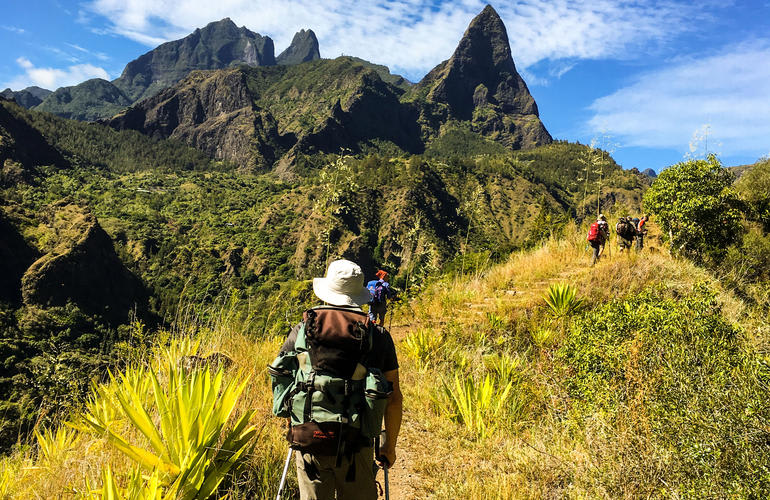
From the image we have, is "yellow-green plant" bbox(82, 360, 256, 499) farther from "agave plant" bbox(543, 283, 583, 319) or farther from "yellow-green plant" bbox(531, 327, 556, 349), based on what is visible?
"agave plant" bbox(543, 283, 583, 319)

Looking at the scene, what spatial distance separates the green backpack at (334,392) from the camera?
1837mm

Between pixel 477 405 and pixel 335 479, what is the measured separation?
229cm

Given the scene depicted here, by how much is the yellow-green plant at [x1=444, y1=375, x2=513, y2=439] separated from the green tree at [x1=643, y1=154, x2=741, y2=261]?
7.92m

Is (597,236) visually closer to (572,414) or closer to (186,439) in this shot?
(572,414)

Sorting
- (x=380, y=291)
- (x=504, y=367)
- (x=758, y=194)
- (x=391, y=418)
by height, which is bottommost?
(x=504, y=367)

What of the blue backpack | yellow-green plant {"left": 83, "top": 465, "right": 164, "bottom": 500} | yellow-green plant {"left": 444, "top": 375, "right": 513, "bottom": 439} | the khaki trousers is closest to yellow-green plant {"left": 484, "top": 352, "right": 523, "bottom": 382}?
yellow-green plant {"left": 444, "top": 375, "right": 513, "bottom": 439}

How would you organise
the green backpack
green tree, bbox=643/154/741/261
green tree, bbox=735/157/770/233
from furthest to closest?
green tree, bbox=735/157/770/233
green tree, bbox=643/154/741/261
the green backpack

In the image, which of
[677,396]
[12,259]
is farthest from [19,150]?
[677,396]

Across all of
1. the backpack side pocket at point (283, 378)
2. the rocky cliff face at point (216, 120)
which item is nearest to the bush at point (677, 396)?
the backpack side pocket at point (283, 378)

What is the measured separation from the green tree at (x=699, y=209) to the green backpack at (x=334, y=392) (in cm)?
1013

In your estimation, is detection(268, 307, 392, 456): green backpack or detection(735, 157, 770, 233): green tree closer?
detection(268, 307, 392, 456): green backpack

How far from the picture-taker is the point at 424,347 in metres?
5.63

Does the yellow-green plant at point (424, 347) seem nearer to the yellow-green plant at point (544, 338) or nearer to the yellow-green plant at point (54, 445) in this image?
the yellow-green plant at point (544, 338)

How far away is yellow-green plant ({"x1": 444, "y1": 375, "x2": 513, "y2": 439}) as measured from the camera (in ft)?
12.2
